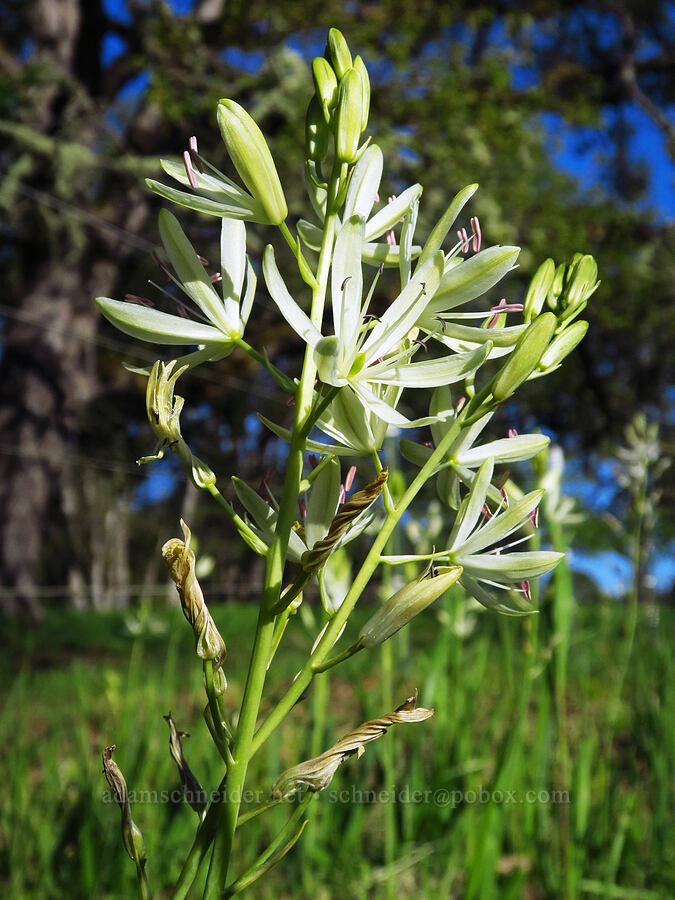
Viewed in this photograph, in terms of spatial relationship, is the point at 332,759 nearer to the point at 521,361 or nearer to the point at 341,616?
the point at 341,616

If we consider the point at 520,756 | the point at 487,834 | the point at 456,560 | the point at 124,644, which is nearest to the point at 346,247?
the point at 456,560

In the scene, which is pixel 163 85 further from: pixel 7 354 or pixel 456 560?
pixel 456 560

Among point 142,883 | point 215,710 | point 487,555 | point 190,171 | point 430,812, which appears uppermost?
point 190,171

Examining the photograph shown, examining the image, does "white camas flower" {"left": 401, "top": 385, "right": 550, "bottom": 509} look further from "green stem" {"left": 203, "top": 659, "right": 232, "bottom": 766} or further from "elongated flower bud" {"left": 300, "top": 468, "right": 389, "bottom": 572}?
"green stem" {"left": 203, "top": 659, "right": 232, "bottom": 766}

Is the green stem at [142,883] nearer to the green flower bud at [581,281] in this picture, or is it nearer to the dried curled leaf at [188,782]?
the dried curled leaf at [188,782]

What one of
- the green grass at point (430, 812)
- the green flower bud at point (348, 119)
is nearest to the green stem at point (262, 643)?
the green flower bud at point (348, 119)

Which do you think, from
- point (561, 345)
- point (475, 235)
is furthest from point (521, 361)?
point (475, 235)
